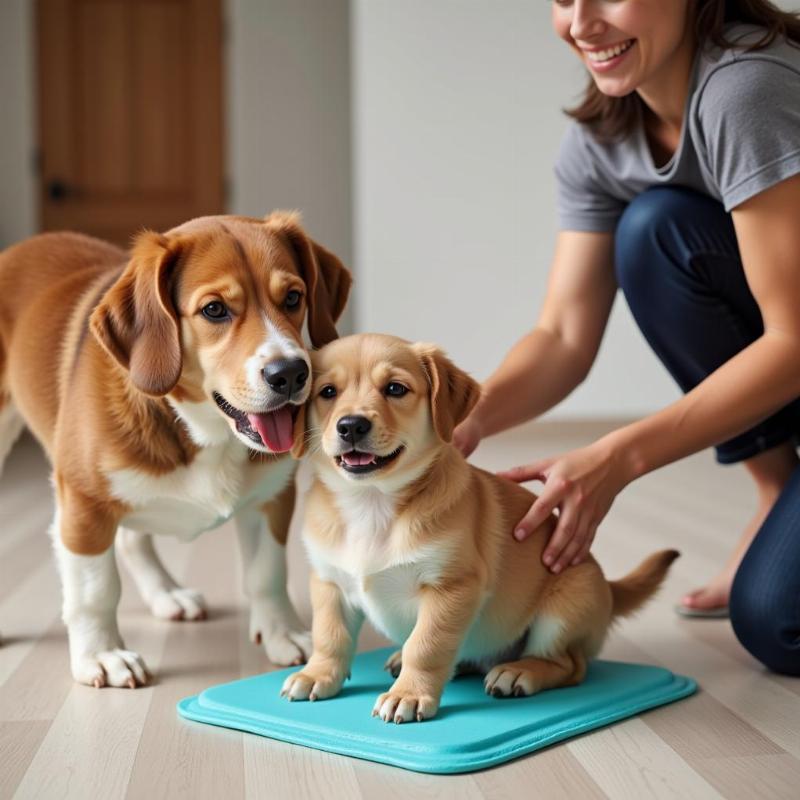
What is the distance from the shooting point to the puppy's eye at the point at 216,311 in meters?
1.61

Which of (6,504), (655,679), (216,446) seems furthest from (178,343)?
(6,504)

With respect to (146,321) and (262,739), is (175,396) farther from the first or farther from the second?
(262,739)

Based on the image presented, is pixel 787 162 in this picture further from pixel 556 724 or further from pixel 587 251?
pixel 556 724

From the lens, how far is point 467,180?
17.1 feet

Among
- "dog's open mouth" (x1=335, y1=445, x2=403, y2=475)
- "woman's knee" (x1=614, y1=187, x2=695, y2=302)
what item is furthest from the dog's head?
"woman's knee" (x1=614, y1=187, x2=695, y2=302)

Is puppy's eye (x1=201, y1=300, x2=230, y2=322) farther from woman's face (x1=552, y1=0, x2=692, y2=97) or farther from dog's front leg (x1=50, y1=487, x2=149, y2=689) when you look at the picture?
woman's face (x1=552, y1=0, x2=692, y2=97)

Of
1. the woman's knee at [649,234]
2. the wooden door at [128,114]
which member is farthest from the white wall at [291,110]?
the woman's knee at [649,234]

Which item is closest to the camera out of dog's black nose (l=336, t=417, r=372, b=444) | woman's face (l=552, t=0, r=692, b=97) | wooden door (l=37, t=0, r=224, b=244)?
dog's black nose (l=336, t=417, r=372, b=444)

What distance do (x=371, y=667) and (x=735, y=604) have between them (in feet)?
1.98

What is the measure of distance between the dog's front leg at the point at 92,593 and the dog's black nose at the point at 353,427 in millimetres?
495

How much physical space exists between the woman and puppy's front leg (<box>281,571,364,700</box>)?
284 mm

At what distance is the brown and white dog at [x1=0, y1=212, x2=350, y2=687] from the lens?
1.60 m

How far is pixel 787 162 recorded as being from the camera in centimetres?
173

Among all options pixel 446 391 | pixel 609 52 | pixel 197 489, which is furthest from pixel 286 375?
pixel 609 52
